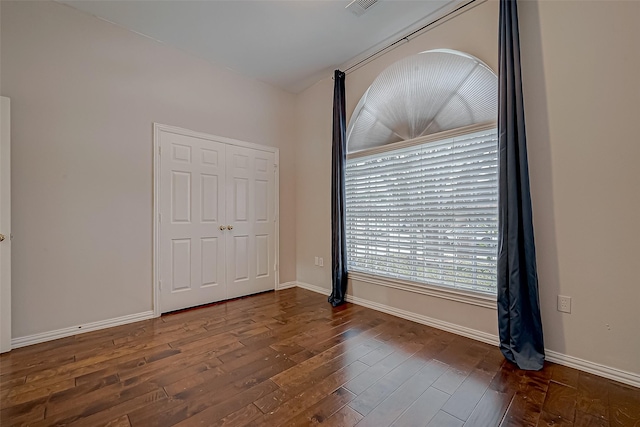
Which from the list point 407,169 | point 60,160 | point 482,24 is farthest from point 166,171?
point 482,24

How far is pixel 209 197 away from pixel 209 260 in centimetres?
79

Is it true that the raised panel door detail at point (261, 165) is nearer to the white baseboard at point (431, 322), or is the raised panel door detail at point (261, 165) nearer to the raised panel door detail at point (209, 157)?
the raised panel door detail at point (209, 157)

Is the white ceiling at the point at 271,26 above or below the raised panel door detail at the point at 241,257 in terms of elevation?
above

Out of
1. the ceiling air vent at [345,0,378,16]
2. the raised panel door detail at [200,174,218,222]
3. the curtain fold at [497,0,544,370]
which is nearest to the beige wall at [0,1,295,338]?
the raised panel door detail at [200,174,218,222]

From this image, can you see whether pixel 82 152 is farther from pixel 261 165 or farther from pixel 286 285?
pixel 286 285

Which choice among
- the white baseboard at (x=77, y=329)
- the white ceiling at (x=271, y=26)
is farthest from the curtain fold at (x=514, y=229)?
the white baseboard at (x=77, y=329)

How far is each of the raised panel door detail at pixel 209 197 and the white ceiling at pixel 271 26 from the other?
1.48 m

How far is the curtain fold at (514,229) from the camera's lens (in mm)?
2012

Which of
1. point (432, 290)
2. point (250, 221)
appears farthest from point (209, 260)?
point (432, 290)

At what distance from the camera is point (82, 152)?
259 cm

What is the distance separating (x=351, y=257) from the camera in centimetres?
353

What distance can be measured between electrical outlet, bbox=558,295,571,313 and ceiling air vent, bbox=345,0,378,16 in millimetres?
2838

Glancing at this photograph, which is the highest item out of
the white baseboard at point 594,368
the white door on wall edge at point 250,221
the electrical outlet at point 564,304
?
the white door on wall edge at point 250,221

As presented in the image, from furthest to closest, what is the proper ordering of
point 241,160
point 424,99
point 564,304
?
point 241,160 < point 424,99 < point 564,304
